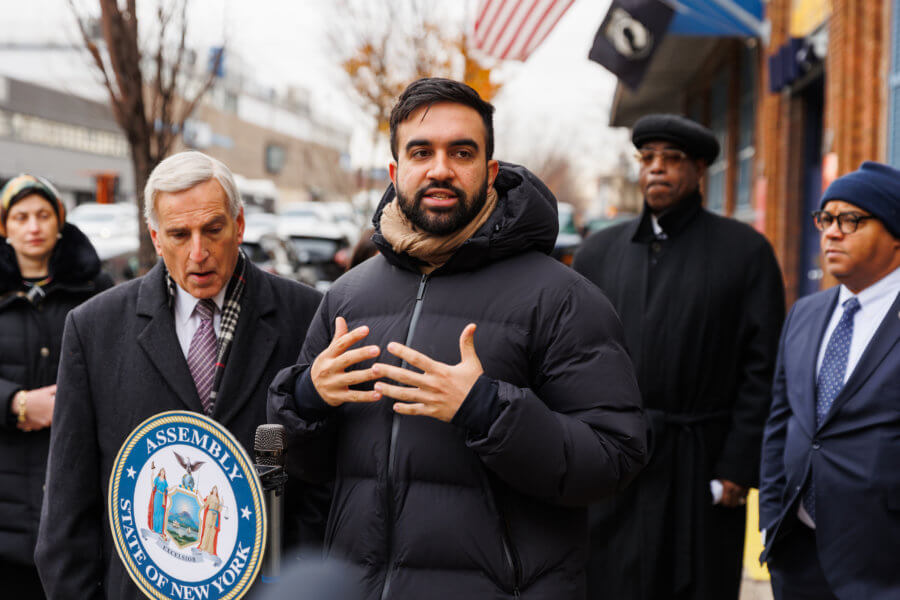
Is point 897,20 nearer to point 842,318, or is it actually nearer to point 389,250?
point 842,318

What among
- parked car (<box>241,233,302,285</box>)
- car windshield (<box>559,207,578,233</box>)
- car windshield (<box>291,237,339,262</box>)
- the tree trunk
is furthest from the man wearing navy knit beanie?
car windshield (<box>559,207,578,233</box>)

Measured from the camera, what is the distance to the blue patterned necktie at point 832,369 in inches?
137

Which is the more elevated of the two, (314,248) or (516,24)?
(516,24)

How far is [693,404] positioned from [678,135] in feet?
4.02

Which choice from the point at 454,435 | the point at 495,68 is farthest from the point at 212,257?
the point at 495,68

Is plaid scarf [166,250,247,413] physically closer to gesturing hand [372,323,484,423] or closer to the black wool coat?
gesturing hand [372,323,484,423]

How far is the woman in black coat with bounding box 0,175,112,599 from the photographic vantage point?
3.84 meters

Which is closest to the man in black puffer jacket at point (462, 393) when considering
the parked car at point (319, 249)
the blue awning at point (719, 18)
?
the blue awning at point (719, 18)

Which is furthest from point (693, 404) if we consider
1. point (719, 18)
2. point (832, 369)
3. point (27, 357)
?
point (719, 18)

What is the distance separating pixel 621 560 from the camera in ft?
13.6

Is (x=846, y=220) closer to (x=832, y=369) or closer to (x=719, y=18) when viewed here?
(x=832, y=369)

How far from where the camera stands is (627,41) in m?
9.96

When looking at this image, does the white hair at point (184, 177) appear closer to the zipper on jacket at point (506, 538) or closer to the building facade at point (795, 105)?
the zipper on jacket at point (506, 538)

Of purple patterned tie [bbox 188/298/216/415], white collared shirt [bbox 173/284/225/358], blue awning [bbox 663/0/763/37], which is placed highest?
blue awning [bbox 663/0/763/37]
